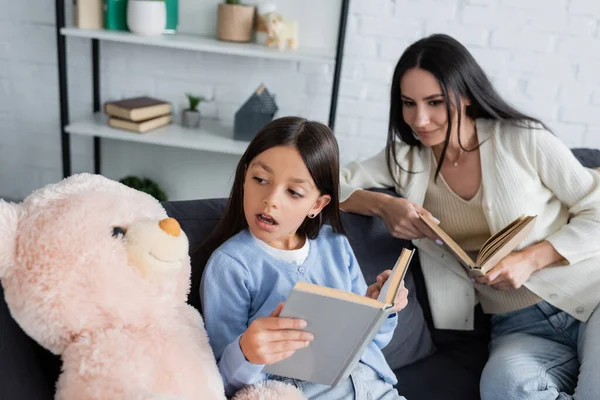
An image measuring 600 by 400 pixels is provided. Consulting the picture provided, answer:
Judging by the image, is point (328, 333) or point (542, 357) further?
point (542, 357)

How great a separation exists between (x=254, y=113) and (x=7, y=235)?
1696 mm

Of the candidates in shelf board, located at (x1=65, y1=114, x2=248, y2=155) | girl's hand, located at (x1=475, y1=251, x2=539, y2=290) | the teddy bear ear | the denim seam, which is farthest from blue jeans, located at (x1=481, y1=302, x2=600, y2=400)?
shelf board, located at (x1=65, y1=114, x2=248, y2=155)

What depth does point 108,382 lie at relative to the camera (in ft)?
2.59

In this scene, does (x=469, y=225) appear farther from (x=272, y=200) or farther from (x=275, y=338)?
(x=275, y=338)

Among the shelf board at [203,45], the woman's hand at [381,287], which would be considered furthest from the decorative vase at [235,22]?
the woman's hand at [381,287]

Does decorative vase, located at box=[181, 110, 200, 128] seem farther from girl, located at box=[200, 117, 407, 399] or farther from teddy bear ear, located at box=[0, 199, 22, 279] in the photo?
teddy bear ear, located at box=[0, 199, 22, 279]

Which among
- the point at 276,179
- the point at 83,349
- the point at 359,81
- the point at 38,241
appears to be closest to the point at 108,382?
the point at 83,349

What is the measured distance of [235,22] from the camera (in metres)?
2.44

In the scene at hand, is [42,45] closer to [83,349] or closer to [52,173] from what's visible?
[52,173]

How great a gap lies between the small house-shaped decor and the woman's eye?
62.8 inches

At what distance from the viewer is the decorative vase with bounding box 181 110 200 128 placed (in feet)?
8.46

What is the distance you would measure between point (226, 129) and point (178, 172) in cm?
35

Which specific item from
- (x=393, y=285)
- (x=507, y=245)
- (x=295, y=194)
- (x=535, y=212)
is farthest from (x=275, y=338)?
(x=535, y=212)

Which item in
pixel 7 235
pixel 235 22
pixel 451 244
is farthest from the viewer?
pixel 235 22
